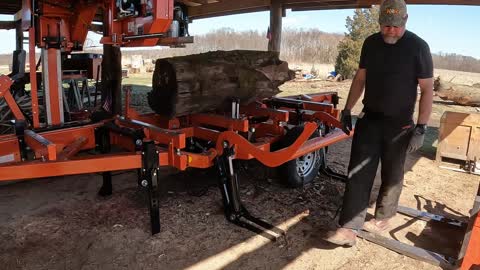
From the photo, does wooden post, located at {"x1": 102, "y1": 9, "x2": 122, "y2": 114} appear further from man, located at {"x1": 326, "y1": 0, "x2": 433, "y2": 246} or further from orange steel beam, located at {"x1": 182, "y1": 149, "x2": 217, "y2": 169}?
man, located at {"x1": 326, "y1": 0, "x2": 433, "y2": 246}

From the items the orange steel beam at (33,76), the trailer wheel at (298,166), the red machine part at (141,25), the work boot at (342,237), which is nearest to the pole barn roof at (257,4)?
the trailer wheel at (298,166)

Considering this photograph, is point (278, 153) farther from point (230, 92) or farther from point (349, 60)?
point (349, 60)

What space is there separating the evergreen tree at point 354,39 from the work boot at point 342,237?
636 inches

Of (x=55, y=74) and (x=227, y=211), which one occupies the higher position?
(x=55, y=74)

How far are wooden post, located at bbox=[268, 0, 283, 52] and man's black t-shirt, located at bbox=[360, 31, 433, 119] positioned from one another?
505 cm

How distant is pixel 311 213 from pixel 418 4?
510 centimetres

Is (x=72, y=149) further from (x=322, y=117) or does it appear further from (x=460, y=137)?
(x=460, y=137)

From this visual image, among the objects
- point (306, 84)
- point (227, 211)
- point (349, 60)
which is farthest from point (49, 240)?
point (349, 60)

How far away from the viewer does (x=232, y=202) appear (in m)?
3.94

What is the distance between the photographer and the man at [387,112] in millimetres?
3242

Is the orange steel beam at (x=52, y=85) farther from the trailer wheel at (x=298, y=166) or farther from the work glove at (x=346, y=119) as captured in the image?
the work glove at (x=346, y=119)

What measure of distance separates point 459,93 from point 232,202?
1099cm

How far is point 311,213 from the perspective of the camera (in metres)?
4.22

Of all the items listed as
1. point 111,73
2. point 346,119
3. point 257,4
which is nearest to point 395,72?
point 346,119
